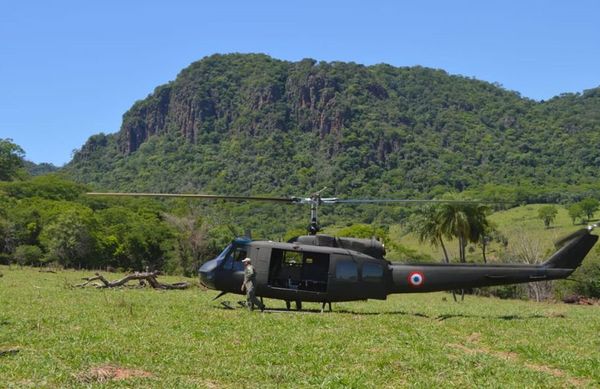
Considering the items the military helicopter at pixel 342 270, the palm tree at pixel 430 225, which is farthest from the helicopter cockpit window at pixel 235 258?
the palm tree at pixel 430 225

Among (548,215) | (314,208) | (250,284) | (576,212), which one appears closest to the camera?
(250,284)

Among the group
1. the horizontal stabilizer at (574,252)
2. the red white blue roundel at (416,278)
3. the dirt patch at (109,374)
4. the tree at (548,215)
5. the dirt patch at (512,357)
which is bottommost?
the dirt patch at (109,374)

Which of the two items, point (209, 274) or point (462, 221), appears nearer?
point (209, 274)

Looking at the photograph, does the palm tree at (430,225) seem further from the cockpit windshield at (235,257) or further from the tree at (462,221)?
the cockpit windshield at (235,257)

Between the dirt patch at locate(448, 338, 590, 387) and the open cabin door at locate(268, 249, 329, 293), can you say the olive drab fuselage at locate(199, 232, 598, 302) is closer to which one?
the open cabin door at locate(268, 249, 329, 293)

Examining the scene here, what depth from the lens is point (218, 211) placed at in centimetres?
15700

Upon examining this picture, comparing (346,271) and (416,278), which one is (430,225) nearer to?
(416,278)

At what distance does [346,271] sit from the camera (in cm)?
1992

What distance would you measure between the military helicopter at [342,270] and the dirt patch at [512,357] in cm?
432

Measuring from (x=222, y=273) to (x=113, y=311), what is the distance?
3.61 meters

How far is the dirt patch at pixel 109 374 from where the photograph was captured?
10363 mm

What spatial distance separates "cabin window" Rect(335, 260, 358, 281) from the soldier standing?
2592 millimetres

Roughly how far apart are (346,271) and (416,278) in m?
2.35

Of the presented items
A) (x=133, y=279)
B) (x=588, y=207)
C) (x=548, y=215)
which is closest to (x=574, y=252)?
(x=133, y=279)
